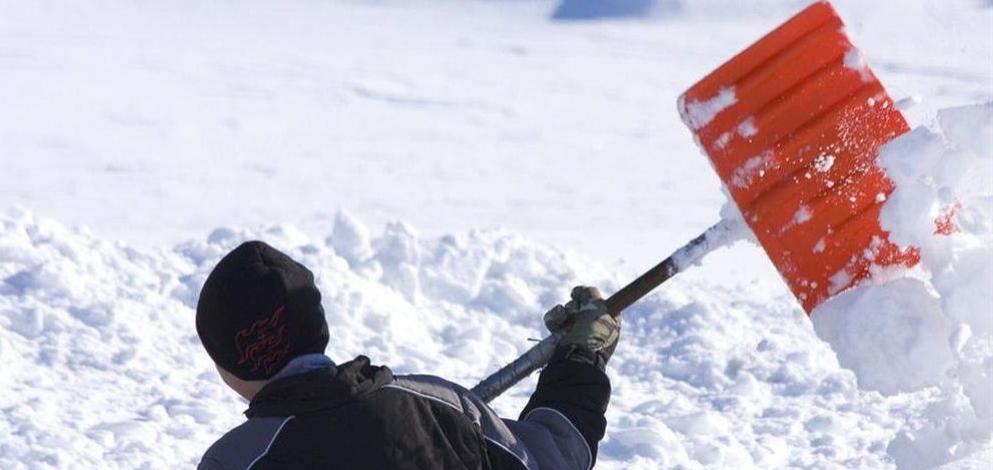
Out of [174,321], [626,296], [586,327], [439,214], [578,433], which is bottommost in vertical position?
[174,321]

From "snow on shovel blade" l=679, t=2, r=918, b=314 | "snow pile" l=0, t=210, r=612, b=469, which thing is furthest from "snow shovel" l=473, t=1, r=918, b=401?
"snow pile" l=0, t=210, r=612, b=469

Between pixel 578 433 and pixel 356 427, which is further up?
pixel 578 433

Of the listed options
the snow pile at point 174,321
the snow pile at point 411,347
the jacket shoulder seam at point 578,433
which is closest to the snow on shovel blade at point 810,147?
the jacket shoulder seam at point 578,433

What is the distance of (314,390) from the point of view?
66.9 inches

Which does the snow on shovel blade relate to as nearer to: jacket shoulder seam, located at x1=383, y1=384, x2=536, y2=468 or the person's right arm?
the person's right arm

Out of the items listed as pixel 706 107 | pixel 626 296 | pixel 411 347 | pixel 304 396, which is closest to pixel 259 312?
pixel 304 396

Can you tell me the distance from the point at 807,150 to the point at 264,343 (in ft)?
4.30

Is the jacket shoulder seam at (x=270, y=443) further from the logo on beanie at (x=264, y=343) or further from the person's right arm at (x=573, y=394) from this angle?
the person's right arm at (x=573, y=394)

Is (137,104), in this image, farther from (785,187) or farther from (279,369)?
(279,369)

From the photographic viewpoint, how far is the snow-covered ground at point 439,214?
4.04m

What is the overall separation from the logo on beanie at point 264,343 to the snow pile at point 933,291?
129 centimetres

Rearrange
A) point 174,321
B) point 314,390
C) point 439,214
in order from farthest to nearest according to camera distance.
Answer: point 439,214 < point 174,321 < point 314,390

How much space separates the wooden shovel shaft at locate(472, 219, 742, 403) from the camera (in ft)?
8.25

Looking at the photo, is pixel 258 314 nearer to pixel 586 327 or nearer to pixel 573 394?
pixel 573 394
